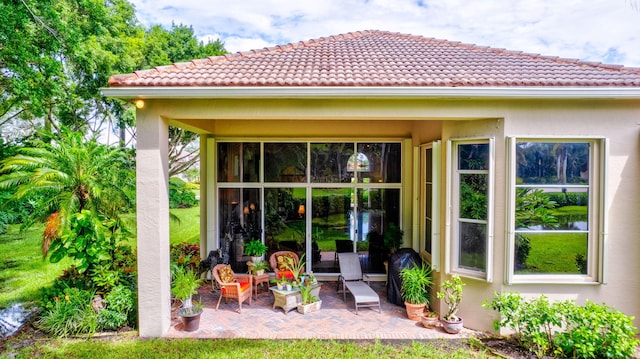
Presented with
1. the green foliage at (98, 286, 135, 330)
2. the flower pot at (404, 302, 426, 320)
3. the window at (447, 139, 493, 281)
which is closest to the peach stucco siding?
the window at (447, 139, 493, 281)

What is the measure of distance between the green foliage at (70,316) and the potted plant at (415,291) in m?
6.05

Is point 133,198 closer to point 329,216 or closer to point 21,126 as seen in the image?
point 329,216

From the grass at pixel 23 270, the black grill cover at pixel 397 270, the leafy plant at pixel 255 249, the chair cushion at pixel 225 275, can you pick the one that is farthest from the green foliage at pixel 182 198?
the black grill cover at pixel 397 270

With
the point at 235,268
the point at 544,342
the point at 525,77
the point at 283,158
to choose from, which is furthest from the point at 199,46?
the point at 544,342

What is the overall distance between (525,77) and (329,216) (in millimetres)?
5818

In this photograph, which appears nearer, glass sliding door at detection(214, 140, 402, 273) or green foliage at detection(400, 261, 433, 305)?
green foliage at detection(400, 261, 433, 305)

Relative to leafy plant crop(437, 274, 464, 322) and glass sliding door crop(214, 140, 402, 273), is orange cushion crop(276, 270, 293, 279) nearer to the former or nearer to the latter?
glass sliding door crop(214, 140, 402, 273)

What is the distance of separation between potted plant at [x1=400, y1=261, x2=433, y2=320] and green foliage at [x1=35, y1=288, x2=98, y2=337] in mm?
6048

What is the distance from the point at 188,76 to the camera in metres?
6.26

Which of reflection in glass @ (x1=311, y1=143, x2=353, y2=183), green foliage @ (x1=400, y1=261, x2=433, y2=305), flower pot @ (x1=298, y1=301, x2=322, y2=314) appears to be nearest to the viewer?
green foliage @ (x1=400, y1=261, x2=433, y2=305)

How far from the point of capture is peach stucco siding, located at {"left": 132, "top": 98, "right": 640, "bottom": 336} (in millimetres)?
5938

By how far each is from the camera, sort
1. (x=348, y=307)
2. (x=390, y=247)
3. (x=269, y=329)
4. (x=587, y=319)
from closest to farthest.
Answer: (x=587, y=319)
(x=269, y=329)
(x=348, y=307)
(x=390, y=247)

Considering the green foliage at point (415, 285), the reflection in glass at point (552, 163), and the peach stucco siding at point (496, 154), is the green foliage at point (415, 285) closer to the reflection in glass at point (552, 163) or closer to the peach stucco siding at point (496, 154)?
the peach stucco siding at point (496, 154)

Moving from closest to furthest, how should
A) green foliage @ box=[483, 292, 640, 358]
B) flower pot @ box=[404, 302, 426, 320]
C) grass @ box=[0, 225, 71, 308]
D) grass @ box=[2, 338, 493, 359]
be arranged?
green foliage @ box=[483, 292, 640, 358], grass @ box=[2, 338, 493, 359], flower pot @ box=[404, 302, 426, 320], grass @ box=[0, 225, 71, 308]
